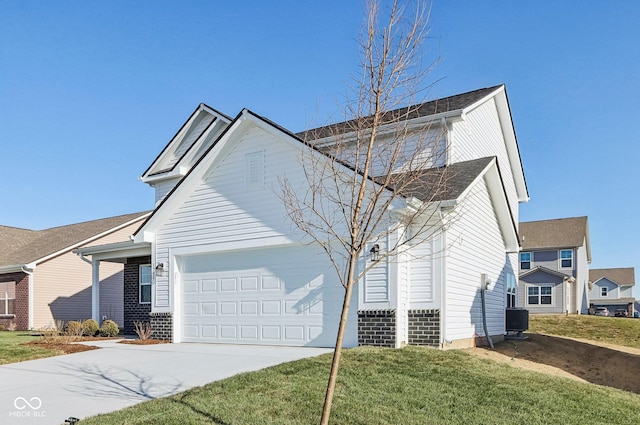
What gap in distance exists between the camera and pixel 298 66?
432 inches

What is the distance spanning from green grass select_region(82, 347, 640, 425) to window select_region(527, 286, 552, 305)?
3025cm

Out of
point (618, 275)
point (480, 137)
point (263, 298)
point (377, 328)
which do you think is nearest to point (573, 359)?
point (377, 328)

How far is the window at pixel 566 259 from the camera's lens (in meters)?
39.4

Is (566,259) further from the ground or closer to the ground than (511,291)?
further from the ground

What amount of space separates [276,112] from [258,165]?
2298 millimetres

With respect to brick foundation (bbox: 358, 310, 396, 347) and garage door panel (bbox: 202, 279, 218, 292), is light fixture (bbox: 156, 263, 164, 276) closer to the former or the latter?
garage door panel (bbox: 202, 279, 218, 292)

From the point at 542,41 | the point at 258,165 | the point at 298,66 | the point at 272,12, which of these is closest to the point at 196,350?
the point at 258,165

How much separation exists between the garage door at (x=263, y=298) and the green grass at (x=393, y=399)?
293cm

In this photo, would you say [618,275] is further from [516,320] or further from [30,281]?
[30,281]

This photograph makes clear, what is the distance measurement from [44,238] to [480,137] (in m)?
23.9

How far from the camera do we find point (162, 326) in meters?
14.5

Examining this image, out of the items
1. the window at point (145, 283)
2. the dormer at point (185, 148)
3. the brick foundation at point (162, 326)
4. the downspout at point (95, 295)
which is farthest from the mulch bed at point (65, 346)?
the dormer at point (185, 148)

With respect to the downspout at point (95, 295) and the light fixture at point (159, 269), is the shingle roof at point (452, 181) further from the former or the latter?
the downspout at point (95, 295)

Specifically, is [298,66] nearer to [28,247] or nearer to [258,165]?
[258,165]
